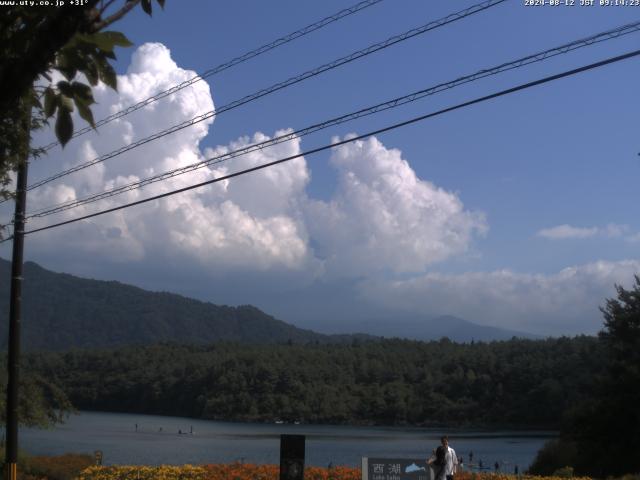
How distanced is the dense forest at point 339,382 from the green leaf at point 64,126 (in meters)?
A: 88.1

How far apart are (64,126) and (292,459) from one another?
12.3 m

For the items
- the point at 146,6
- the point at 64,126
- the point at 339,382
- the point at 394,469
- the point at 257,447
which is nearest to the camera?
the point at 64,126

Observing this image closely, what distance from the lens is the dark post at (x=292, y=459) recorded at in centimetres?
1591

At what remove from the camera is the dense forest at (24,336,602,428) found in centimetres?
9725

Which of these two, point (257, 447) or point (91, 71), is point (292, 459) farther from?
point (257, 447)

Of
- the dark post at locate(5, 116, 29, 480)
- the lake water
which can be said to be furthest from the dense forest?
the dark post at locate(5, 116, 29, 480)

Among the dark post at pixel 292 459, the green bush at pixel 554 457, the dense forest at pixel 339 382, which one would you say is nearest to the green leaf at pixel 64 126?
the dark post at pixel 292 459

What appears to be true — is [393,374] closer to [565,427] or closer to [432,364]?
[432,364]

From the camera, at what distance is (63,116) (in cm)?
466

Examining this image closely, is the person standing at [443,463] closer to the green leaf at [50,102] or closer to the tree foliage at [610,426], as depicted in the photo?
the green leaf at [50,102]

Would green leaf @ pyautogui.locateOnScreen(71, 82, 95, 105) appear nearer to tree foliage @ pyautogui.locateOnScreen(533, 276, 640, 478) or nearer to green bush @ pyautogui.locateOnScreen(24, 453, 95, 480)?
green bush @ pyautogui.locateOnScreen(24, 453, 95, 480)

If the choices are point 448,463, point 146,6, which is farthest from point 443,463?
point 146,6

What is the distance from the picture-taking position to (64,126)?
464 cm

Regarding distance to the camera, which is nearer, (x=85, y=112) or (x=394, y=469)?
(x=85, y=112)
